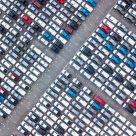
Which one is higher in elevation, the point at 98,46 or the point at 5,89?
the point at 98,46

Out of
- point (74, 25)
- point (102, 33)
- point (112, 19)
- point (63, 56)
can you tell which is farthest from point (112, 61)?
point (74, 25)

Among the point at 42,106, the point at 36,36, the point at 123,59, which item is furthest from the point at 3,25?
the point at 123,59

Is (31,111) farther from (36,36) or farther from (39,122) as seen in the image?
(36,36)

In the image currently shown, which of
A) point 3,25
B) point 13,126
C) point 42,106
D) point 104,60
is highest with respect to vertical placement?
point 104,60

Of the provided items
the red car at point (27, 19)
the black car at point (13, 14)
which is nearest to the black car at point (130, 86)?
the red car at point (27, 19)

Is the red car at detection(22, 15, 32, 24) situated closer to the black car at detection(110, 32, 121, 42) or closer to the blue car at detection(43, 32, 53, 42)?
the blue car at detection(43, 32, 53, 42)

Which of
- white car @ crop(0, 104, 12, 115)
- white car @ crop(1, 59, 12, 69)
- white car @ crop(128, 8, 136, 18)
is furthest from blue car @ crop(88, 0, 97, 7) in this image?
white car @ crop(0, 104, 12, 115)

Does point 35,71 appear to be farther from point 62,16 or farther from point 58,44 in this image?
point 62,16
